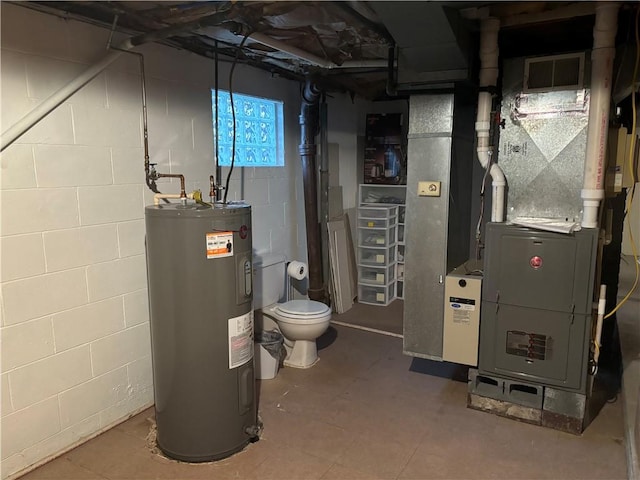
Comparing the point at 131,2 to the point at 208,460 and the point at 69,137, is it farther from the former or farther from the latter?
the point at 208,460

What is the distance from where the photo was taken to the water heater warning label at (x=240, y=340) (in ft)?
7.93

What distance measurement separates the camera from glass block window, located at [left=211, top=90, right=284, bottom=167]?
3391 mm

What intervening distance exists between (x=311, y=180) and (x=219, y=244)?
1.98 metres

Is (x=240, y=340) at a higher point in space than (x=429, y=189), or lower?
lower

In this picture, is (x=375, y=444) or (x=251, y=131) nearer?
(x=375, y=444)

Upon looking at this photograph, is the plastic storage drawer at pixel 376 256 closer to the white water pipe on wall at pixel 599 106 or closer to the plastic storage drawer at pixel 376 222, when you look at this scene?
the plastic storage drawer at pixel 376 222

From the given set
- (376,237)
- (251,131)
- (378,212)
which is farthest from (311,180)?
(376,237)

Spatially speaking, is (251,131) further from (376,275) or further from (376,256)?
(376,275)

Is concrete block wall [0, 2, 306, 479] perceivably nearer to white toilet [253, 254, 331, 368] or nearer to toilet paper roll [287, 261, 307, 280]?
white toilet [253, 254, 331, 368]

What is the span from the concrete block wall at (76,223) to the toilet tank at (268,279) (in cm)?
81

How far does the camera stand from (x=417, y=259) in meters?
3.10

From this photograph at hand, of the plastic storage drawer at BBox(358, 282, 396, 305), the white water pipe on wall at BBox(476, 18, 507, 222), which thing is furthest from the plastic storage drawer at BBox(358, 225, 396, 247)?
the white water pipe on wall at BBox(476, 18, 507, 222)

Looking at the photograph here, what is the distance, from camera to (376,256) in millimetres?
4941

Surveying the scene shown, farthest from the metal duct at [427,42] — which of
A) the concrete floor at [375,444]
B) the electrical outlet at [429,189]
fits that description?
the concrete floor at [375,444]
